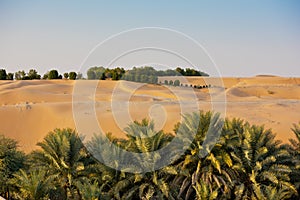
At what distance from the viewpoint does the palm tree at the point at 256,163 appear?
65.2 feet

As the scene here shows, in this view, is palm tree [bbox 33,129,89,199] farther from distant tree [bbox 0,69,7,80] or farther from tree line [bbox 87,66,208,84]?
distant tree [bbox 0,69,7,80]

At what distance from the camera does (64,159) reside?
66.8ft

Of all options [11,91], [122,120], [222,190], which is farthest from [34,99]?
[222,190]

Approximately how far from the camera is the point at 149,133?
20500mm

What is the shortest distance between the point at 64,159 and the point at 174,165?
590cm

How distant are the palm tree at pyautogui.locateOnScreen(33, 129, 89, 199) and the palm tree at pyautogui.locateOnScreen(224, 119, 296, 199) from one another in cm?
818

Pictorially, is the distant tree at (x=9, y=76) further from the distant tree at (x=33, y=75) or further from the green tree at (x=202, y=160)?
the green tree at (x=202, y=160)

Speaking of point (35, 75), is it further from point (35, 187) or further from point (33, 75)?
point (35, 187)

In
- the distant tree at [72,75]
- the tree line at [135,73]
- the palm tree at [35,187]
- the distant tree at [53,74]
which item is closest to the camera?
the palm tree at [35,187]

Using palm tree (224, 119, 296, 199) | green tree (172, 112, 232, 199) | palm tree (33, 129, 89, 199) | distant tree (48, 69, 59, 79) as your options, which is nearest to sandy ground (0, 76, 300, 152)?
green tree (172, 112, 232, 199)

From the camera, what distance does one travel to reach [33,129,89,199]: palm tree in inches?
792

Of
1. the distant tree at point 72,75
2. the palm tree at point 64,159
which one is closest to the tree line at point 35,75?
the distant tree at point 72,75

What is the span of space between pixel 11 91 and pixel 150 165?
4376 cm

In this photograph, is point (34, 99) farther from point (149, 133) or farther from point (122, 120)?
point (149, 133)
